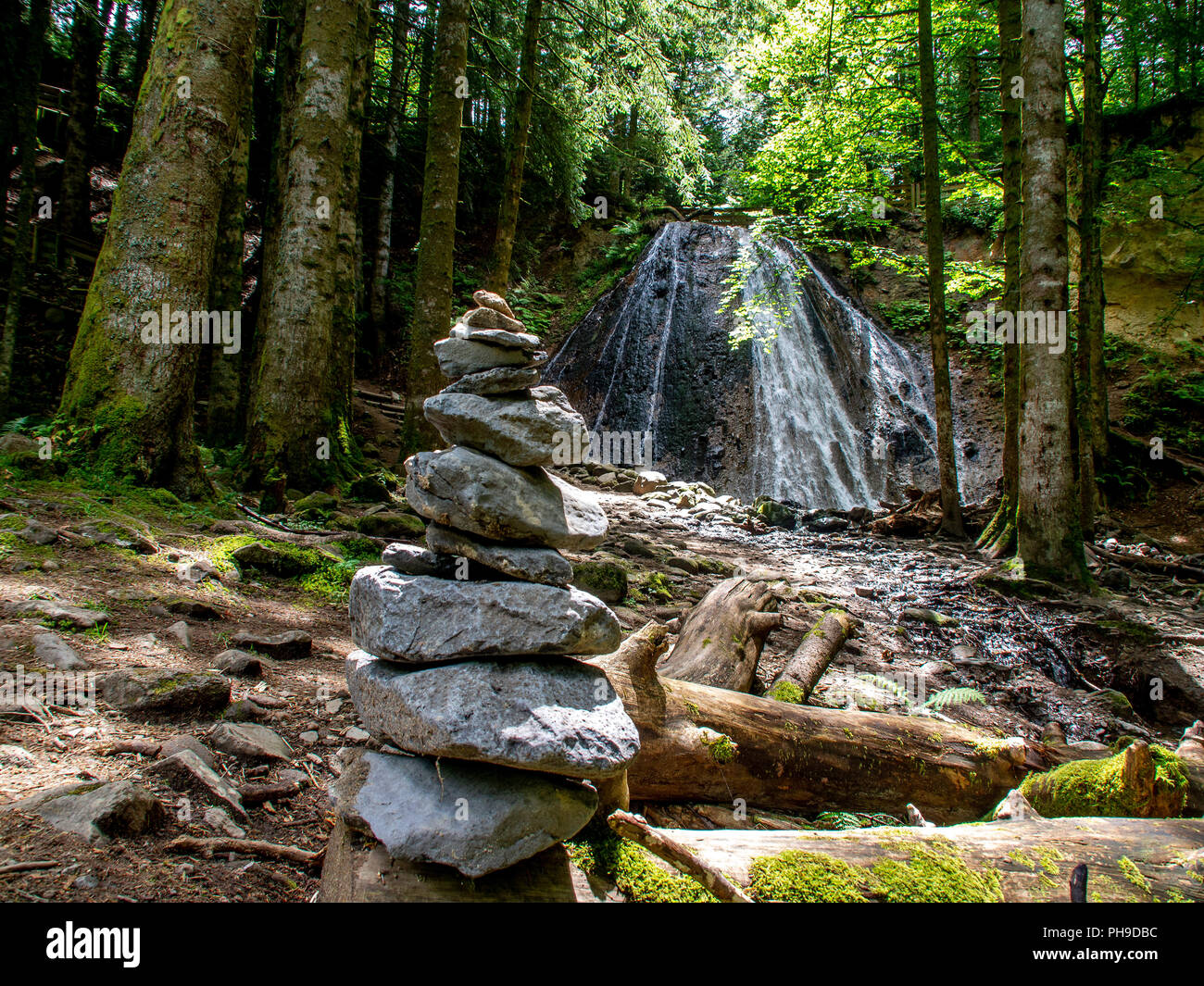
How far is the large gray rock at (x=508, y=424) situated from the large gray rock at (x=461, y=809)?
106 centimetres

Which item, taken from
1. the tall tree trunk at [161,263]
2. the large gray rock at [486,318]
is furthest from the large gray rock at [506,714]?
the tall tree trunk at [161,263]

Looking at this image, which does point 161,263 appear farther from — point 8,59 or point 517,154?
point 8,59

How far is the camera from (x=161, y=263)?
17.1ft

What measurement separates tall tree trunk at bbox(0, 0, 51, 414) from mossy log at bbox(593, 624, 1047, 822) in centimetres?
822

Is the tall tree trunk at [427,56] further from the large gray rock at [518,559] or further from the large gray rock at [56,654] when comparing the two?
the large gray rock at [518,559]

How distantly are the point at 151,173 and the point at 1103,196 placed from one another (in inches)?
612

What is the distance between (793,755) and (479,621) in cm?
189

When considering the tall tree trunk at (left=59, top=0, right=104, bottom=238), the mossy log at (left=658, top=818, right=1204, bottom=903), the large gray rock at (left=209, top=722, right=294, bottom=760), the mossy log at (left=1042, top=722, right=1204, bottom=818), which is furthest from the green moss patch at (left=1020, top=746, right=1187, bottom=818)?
the tall tree trunk at (left=59, top=0, right=104, bottom=238)

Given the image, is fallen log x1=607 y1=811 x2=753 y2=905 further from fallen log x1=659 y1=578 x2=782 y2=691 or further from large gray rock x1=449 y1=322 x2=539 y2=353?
fallen log x1=659 y1=578 x2=782 y2=691

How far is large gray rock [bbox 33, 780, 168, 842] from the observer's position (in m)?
1.88

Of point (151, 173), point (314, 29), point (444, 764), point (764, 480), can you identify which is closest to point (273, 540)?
point (151, 173)

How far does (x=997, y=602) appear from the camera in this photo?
23.5 ft

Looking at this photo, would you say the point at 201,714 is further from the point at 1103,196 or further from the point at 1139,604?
the point at 1103,196

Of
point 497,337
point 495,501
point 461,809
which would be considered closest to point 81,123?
point 497,337
